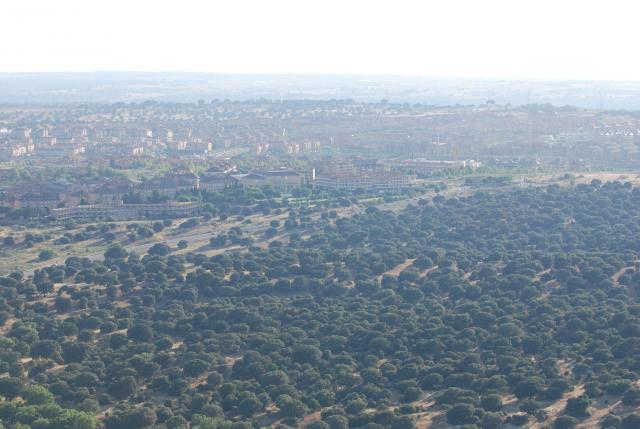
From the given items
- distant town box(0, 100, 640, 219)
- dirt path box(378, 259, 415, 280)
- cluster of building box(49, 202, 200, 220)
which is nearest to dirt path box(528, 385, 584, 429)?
dirt path box(378, 259, 415, 280)

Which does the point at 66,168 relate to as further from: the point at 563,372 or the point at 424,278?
the point at 563,372

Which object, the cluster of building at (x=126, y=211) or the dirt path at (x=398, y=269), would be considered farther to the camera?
the cluster of building at (x=126, y=211)

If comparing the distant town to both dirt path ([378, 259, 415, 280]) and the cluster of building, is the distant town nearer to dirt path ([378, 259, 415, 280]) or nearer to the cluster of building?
the cluster of building

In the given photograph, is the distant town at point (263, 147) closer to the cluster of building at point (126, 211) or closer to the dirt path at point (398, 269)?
the cluster of building at point (126, 211)

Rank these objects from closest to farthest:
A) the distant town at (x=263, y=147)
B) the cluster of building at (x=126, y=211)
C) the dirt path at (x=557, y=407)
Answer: the dirt path at (x=557, y=407), the cluster of building at (x=126, y=211), the distant town at (x=263, y=147)

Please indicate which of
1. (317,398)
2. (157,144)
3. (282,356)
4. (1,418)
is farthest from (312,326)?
(157,144)

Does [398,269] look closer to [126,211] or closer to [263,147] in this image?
[126,211]

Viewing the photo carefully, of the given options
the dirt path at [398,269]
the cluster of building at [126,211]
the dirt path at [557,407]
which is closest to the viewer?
the dirt path at [557,407]

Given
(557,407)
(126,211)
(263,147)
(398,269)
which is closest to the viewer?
(557,407)

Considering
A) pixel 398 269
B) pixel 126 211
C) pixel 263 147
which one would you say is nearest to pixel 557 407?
pixel 398 269

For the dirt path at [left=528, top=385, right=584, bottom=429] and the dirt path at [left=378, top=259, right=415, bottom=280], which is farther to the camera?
the dirt path at [left=378, top=259, right=415, bottom=280]

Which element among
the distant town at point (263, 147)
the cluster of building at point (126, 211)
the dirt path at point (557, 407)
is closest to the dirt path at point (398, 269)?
the dirt path at point (557, 407)
